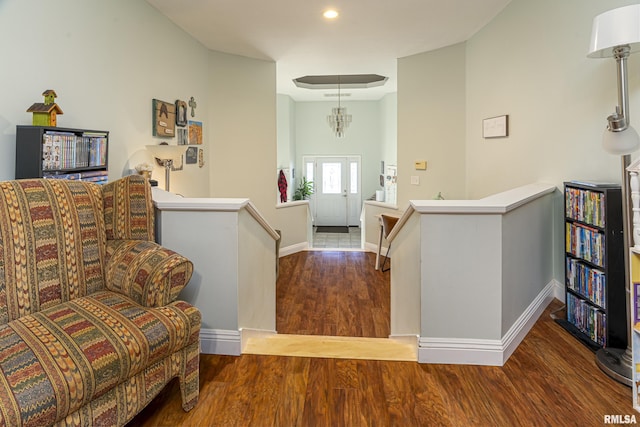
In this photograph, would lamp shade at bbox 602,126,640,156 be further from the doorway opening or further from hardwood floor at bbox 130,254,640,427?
the doorway opening

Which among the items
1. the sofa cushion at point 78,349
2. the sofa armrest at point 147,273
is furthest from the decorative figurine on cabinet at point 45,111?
the sofa cushion at point 78,349

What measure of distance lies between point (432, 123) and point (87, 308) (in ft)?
15.3

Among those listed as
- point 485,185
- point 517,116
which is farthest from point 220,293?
point 485,185

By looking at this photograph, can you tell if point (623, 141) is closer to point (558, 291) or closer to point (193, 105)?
point (558, 291)

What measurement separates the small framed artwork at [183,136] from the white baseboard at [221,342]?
2.66 m

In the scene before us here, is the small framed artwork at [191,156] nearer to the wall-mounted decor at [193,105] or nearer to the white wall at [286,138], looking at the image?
the wall-mounted decor at [193,105]

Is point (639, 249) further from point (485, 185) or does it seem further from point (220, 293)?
point (485, 185)

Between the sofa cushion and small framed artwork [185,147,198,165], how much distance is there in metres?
2.95

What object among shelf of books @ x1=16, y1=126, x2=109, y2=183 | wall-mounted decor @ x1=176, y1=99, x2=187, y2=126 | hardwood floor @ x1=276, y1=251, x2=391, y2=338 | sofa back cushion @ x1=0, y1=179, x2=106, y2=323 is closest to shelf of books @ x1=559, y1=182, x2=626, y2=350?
hardwood floor @ x1=276, y1=251, x2=391, y2=338

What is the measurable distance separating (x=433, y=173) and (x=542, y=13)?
2.38 meters

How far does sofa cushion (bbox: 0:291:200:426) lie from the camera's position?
1.21 metres

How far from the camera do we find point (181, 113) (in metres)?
4.27

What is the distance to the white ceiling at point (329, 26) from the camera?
3.70 meters

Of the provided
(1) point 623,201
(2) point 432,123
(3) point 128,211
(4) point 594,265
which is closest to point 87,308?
(3) point 128,211
